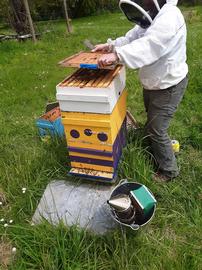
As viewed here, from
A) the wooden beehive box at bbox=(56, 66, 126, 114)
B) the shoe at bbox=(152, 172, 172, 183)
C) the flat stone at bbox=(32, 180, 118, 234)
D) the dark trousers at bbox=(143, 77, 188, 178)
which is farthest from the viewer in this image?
the shoe at bbox=(152, 172, 172, 183)

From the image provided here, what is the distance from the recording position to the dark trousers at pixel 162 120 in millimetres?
2766

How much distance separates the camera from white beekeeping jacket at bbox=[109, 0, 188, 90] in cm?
241

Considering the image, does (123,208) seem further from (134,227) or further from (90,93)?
(90,93)

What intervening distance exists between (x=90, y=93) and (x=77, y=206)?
2.92 feet

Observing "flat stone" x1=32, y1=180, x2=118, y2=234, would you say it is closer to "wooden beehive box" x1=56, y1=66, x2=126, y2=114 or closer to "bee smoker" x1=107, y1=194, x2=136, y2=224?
"bee smoker" x1=107, y1=194, x2=136, y2=224

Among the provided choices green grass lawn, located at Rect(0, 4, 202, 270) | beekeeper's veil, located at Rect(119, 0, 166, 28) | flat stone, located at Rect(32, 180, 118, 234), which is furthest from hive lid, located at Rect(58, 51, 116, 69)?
flat stone, located at Rect(32, 180, 118, 234)

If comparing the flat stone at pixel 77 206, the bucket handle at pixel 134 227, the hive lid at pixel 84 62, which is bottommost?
the flat stone at pixel 77 206

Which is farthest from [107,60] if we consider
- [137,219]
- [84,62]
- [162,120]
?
[137,219]

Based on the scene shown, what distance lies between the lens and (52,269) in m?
2.27

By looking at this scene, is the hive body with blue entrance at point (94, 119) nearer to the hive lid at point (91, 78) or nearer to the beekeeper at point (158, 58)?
the hive lid at point (91, 78)

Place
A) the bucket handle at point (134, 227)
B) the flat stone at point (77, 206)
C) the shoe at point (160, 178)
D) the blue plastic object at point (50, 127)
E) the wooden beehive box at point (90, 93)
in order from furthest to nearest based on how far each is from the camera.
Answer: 1. the blue plastic object at point (50, 127)
2. the shoe at point (160, 178)
3. the flat stone at point (77, 206)
4. the wooden beehive box at point (90, 93)
5. the bucket handle at point (134, 227)

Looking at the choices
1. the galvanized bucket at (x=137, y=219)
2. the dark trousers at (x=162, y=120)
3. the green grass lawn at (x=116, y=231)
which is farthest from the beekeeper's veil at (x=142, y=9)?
the galvanized bucket at (x=137, y=219)

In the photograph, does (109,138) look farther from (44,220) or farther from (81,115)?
(44,220)

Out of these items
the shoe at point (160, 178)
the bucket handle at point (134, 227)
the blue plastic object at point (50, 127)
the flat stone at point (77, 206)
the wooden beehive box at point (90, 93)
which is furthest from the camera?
the blue plastic object at point (50, 127)
